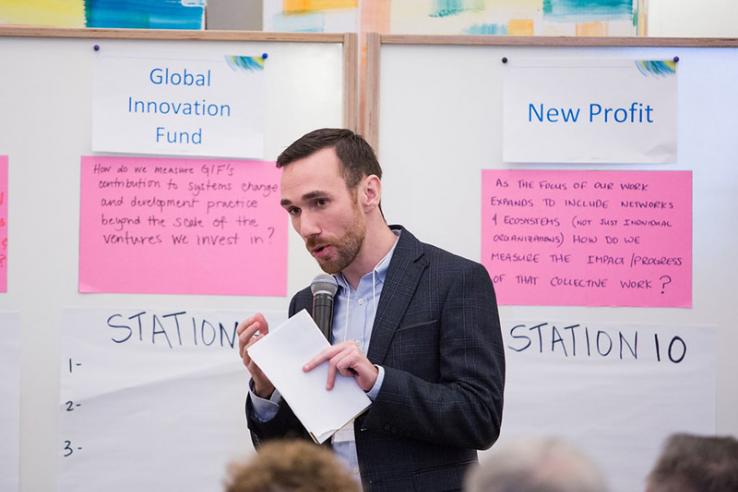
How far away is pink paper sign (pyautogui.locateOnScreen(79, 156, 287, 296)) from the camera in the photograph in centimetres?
267

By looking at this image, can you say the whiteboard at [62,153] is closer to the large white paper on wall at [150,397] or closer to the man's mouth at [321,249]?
the large white paper on wall at [150,397]

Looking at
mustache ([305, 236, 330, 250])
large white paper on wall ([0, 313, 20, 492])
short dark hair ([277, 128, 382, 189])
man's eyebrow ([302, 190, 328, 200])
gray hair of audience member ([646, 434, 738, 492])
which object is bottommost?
large white paper on wall ([0, 313, 20, 492])

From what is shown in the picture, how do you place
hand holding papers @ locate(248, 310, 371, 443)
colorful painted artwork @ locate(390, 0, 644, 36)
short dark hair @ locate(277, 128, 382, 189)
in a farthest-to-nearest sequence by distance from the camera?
colorful painted artwork @ locate(390, 0, 644, 36) → short dark hair @ locate(277, 128, 382, 189) → hand holding papers @ locate(248, 310, 371, 443)

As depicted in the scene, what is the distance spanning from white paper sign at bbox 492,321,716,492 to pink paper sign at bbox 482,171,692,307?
3.9 inches

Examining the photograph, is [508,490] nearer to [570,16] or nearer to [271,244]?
[271,244]

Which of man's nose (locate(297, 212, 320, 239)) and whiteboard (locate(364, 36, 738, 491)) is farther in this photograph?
whiteboard (locate(364, 36, 738, 491))

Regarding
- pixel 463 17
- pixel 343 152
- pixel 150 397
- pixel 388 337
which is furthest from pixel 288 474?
pixel 463 17

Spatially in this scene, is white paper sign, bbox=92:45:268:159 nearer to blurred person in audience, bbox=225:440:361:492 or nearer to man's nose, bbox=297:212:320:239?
man's nose, bbox=297:212:320:239

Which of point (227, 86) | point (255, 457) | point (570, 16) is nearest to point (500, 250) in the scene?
point (570, 16)

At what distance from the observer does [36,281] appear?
266 centimetres

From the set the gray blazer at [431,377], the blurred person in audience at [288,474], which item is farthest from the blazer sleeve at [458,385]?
the blurred person in audience at [288,474]

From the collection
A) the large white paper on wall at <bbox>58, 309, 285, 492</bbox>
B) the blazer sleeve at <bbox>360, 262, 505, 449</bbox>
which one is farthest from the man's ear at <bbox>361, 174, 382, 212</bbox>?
the large white paper on wall at <bbox>58, 309, 285, 492</bbox>

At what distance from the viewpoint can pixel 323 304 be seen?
190 centimetres

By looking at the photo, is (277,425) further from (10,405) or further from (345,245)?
(10,405)
